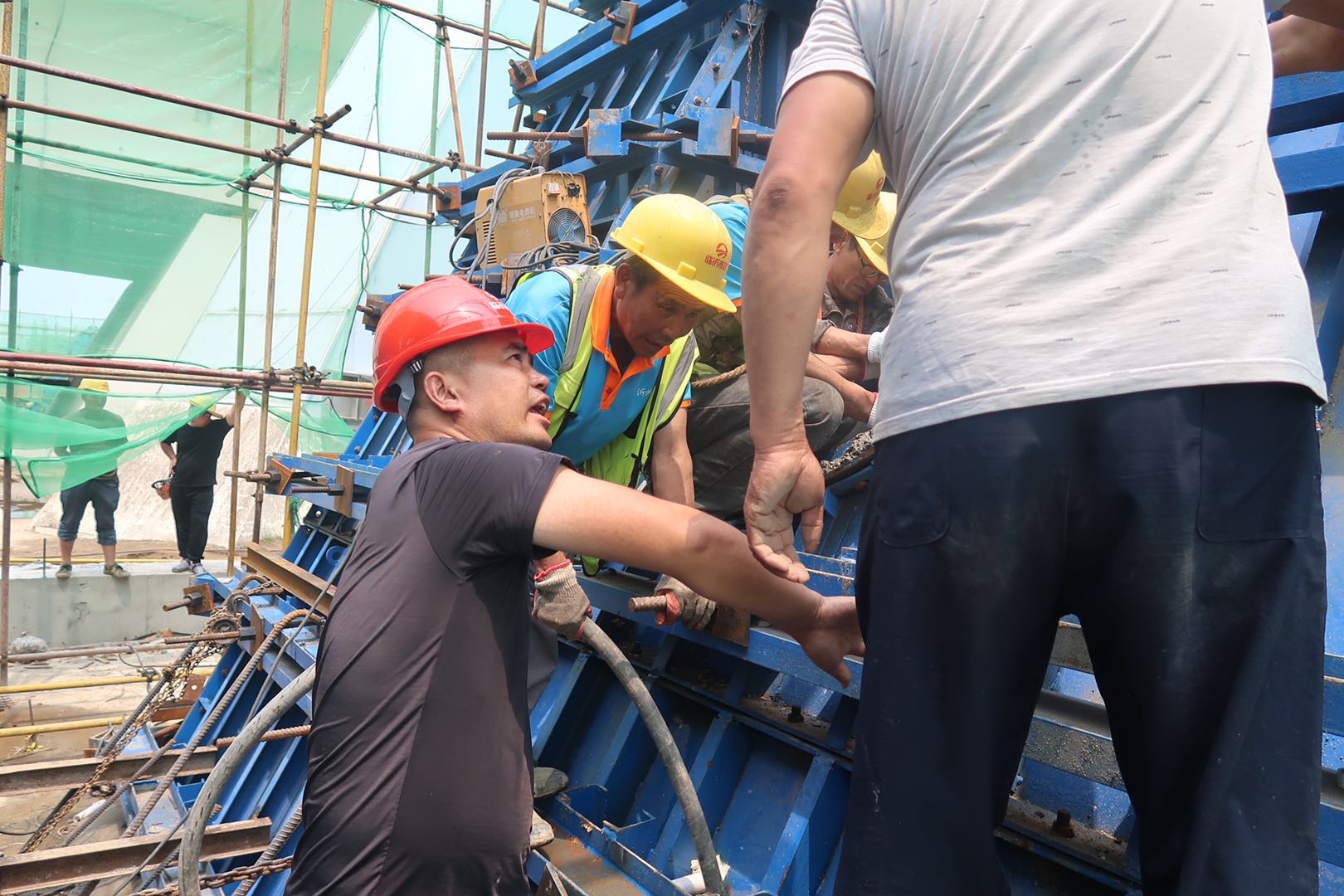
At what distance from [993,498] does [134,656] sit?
9.89m

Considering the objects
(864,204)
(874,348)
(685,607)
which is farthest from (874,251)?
(685,607)

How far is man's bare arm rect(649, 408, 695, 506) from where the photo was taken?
10.7 ft

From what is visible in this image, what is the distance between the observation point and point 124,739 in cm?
469

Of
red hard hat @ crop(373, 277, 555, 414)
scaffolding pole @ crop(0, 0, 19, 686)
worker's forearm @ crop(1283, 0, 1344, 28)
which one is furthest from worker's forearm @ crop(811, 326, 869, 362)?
scaffolding pole @ crop(0, 0, 19, 686)

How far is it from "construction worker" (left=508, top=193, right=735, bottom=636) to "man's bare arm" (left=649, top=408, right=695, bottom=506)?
0.04 ft

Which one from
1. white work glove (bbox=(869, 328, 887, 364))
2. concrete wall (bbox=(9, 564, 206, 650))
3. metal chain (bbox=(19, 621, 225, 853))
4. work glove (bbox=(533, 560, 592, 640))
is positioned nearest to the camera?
work glove (bbox=(533, 560, 592, 640))

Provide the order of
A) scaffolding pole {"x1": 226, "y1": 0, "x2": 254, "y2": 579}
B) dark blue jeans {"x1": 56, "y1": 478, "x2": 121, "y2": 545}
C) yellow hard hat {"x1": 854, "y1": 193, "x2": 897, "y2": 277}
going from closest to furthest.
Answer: yellow hard hat {"x1": 854, "y1": 193, "x2": 897, "y2": 277} → scaffolding pole {"x1": 226, "y1": 0, "x2": 254, "y2": 579} → dark blue jeans {"x1": 56, "y1": 478, "x2": 121, "y2": 545}

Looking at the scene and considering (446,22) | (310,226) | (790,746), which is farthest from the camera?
(446,22)

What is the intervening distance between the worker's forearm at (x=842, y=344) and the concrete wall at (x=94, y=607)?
8281mm

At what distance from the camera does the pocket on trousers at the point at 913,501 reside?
3.87 ft

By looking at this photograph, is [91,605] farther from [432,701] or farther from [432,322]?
[432,701]

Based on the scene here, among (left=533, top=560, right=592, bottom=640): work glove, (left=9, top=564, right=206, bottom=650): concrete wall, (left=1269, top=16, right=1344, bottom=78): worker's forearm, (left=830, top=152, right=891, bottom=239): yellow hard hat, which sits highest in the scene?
(left=1269, top=16, right=1344, bottom=78): worker's forearm

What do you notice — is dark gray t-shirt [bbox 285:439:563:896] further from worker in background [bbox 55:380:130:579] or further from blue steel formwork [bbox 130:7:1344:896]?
worker in background [bbox 55:380:130:579]

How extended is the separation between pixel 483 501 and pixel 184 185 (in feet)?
27.8
